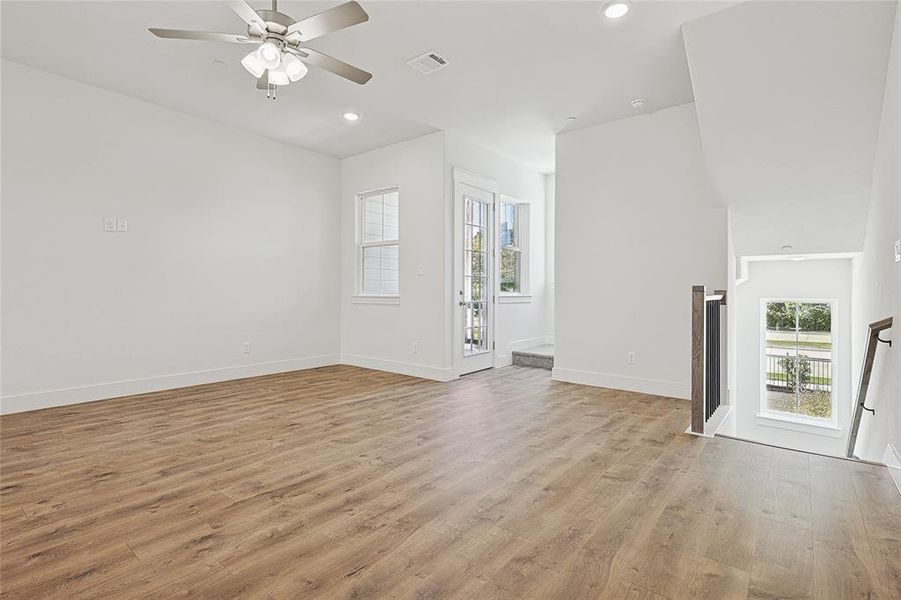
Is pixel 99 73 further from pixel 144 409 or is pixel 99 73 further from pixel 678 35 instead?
pixel 678 35

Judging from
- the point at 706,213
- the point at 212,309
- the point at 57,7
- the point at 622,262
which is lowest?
the point at 212,309

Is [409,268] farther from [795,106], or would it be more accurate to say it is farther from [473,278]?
[795,106]

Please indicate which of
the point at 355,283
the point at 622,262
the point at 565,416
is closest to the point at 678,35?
the point at 622,262

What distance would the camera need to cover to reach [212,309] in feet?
16.0

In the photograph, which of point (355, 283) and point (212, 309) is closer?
point (212, 309)

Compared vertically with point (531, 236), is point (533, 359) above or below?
below

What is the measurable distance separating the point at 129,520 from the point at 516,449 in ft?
6.59

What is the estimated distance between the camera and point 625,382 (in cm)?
456

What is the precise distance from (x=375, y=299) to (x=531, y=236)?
2.49 m

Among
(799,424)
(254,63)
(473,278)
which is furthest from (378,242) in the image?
(799,424)

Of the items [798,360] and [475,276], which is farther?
[798,360]

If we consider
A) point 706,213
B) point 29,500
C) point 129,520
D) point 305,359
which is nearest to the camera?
point 129,520

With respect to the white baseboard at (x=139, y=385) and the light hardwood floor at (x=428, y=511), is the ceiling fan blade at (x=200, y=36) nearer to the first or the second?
the light hardwood floor at (x=428, y=511)

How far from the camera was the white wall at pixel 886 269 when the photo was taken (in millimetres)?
2334
